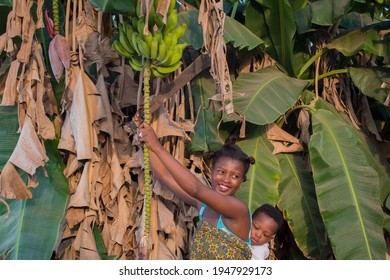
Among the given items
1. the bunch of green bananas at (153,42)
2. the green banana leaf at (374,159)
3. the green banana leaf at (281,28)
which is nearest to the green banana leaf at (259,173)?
the green banana leaf at (374,159)

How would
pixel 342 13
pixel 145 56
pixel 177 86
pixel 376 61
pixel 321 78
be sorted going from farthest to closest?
pixel 376 61
pixel 321 78
pixel 342 13
pixel 177 86
pixel 145 56

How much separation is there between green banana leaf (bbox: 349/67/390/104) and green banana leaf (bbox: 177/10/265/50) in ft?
2.05

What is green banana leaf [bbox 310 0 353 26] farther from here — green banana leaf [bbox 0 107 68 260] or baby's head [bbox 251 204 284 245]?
green banana leaf [bbox 0 107 68 260]

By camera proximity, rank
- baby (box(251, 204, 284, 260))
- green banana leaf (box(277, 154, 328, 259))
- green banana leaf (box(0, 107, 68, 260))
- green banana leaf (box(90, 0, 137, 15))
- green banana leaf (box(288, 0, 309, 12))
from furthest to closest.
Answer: green banana leaf (box(288, 0, 309, 12)) < green banana leaf (box(277, 154, 328, 259)) < green banana leaf (box(0, 107, 68, 260)) < baby (box(251, 204, 284, 260)) < green banana leaf (box(90, 0, 137, 15))

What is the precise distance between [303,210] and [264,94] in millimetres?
627

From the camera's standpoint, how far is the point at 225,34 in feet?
9.81

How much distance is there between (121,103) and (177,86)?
0.46 meters

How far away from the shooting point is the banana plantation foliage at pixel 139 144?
2801 mm

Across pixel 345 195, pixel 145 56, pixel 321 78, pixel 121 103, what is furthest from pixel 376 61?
pixel 145 56

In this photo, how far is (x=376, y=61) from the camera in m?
4.29

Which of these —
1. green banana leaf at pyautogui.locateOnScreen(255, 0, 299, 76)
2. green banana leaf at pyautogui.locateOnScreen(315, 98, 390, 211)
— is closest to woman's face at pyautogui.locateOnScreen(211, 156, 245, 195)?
green banana leaf at pyautogui.locateOnScreen(315, 98, 390, 211)

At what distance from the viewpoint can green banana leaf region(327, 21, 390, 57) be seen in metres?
3.49

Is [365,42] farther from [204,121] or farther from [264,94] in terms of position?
[204,121]
